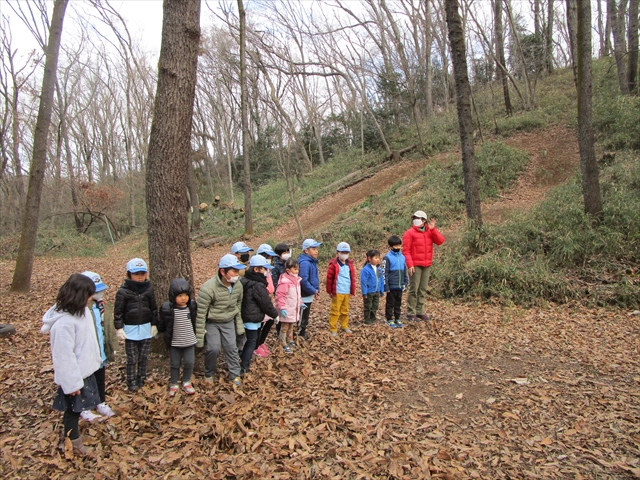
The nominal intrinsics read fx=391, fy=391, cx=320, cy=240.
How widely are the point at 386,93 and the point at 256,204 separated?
459 inches

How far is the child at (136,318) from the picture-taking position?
439 centimetres

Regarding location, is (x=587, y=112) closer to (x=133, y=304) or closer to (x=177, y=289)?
(x=177, y=289)

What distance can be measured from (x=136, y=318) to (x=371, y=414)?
2818 mm

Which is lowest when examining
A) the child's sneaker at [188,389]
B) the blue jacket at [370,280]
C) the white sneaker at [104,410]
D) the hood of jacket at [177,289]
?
the child's sneaker at [188,389]

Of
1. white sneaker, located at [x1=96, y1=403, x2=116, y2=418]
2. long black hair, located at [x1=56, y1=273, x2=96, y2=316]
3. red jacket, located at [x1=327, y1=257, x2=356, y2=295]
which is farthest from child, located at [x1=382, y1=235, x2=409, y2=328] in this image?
long black hair, located at [x1=56, y1=273, x2=96, y2=316]

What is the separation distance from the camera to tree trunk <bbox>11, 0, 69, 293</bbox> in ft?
30.1

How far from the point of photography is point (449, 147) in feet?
66.3

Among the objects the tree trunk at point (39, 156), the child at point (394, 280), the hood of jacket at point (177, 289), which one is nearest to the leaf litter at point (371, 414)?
the child at point (394, 280)

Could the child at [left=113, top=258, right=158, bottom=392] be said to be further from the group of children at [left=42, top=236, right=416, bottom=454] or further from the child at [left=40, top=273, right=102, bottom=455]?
the child at [left=40, top=273, right=102, bottom=455]

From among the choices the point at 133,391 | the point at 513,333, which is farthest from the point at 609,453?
the point at 133,391

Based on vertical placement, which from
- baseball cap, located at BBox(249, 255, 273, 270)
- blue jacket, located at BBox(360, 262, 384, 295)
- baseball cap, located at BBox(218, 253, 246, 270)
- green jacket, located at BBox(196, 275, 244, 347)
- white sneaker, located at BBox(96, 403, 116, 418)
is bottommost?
white sneaker, located at BBox(96, 403, 116, 418)

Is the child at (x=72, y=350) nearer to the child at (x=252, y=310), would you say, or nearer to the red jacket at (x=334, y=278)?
the child at (x=252, y=310)

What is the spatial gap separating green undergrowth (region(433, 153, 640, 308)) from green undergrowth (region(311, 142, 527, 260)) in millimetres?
3777

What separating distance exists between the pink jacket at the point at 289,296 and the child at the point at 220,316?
1072 mm
